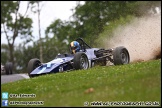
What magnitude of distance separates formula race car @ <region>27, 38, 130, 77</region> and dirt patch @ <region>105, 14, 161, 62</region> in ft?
14.4

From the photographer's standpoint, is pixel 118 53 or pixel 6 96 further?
pixel 118 53

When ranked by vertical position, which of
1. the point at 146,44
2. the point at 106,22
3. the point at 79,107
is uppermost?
the point at 106,22

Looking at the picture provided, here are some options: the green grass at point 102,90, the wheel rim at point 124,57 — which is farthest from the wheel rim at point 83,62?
the green grass at point 102,90

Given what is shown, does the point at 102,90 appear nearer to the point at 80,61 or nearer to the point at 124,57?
the point at 80,61

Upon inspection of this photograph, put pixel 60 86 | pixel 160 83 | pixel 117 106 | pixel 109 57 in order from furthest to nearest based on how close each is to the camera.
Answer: pixel 109 57 < pixel 60 86 < pixel 160 83 < pixel 117 106

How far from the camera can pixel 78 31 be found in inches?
2392

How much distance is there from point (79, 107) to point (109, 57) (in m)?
12.9

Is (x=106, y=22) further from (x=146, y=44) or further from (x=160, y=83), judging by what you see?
(x=160, y=83)

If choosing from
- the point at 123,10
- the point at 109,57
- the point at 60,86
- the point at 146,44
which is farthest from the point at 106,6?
the point at 60,86

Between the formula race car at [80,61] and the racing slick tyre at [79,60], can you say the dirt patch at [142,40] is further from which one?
the racing slick tyre at [79,60]

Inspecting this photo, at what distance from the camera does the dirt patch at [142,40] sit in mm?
26172

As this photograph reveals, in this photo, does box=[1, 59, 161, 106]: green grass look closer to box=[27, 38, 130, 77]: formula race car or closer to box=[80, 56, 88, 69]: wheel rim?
box=[27, 38, 130, 77]: formula race car

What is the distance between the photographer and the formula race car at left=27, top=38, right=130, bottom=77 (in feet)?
62.7

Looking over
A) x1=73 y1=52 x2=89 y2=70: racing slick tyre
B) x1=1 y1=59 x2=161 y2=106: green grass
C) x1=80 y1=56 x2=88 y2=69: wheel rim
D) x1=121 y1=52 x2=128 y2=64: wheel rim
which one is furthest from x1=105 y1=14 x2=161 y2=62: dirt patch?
x1=1 y1=59 x2=161 y2=106: green grass
